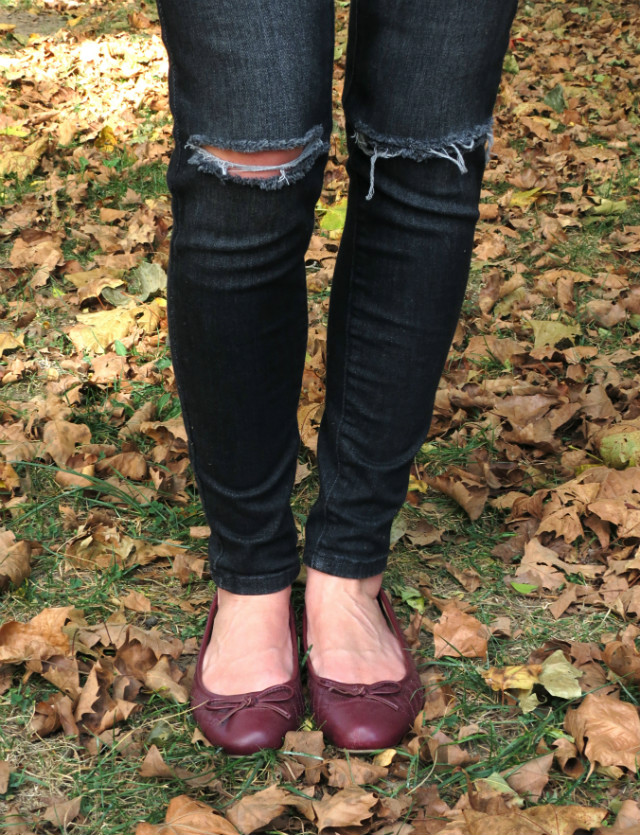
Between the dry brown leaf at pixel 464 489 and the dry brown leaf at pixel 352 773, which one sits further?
the dry brown leaf at pixel 464 489

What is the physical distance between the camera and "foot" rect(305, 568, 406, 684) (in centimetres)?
131

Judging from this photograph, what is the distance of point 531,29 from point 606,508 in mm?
4798

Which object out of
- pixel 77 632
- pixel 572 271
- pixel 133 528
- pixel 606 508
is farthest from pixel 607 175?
pixel 77 632

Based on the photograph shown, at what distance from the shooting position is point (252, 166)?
3.22 ft

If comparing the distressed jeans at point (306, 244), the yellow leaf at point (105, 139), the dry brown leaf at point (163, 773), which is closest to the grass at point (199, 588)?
the dry brown leaf at point (163, 773)

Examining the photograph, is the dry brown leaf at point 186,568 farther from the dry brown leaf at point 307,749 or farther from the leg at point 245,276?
the dry brown leaf at point 307,749

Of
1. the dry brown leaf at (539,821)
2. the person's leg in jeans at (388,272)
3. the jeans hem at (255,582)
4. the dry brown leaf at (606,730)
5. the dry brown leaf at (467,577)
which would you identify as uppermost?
the person's leg in jeans at (388,272)

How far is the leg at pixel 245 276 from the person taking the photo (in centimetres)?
93

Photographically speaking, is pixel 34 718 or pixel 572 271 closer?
pixel 34 718

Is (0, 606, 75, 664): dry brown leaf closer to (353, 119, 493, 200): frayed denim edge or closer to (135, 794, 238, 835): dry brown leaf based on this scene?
(135, 794, 238, 835): dry brown leaf

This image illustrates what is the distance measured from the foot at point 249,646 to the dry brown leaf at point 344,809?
19 centimetres

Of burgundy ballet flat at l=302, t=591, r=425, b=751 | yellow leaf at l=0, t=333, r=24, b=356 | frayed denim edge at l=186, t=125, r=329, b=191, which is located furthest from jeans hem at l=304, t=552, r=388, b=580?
yellow leaf at l=0, t=333, r=24, b=356

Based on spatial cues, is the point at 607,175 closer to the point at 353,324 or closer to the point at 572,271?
the point at 572,271

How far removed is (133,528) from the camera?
174 centimetres
